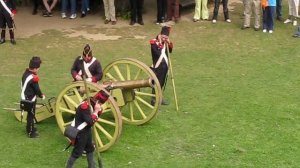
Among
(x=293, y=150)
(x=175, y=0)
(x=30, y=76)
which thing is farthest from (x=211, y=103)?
(x=175, y=0)

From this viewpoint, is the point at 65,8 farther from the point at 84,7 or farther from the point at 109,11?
the point at 109,11

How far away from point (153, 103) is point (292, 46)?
197 inches

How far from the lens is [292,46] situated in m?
14.4

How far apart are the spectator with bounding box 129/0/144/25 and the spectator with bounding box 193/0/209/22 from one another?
1.51m

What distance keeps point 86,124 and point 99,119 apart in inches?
42.6

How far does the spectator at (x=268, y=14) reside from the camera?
15.1m

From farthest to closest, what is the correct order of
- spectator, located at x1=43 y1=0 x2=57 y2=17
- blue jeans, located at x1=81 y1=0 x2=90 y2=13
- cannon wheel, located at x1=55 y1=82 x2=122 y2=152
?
spectator, located at x1=43 y1=0 x2=57 y2=17 → blue jeans, located at x1=81 y1=0 x2=90 y2=13 → cannon wheel, located at x1=55 y1=82 x2=122 y2=152

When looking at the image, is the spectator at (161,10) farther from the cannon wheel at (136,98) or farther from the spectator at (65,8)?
the cannon wheel at (136,98)

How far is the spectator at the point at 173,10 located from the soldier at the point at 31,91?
7031 mm

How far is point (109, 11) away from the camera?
1636cm

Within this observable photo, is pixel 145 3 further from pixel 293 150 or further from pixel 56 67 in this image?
pixel 293 150

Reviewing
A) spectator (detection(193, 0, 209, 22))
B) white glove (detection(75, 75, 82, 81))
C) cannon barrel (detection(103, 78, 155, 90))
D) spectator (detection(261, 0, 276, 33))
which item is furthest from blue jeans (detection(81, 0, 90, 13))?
cannon barrel (detection(103, 78, 155, 90))

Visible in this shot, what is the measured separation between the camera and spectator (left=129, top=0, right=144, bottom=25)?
1600cm

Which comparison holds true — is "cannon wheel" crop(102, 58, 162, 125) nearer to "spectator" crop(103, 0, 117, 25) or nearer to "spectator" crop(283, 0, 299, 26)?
"spectator" crop(103, 0, 117, 25)
